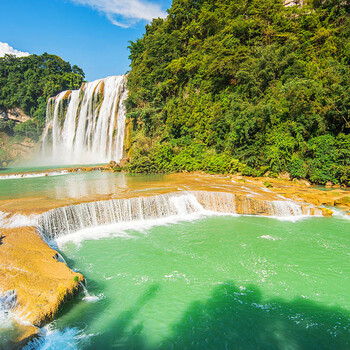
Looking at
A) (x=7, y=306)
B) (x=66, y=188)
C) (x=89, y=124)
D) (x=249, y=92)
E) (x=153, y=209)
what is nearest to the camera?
(x=7, y=306)

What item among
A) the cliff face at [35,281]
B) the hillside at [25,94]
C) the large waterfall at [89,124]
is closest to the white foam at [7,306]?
the cliff face at [35,281]

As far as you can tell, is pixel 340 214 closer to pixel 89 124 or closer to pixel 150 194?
pixel 150 194

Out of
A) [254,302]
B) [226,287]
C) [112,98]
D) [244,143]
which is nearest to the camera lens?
[254,302]

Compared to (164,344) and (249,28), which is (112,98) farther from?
(164,344)

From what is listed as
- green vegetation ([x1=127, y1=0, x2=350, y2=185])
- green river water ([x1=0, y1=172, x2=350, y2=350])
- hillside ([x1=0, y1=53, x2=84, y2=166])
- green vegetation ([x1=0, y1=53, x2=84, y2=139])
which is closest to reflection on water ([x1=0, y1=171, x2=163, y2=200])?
green river water ([x1=0, y1=172, x2=350, y2=350])

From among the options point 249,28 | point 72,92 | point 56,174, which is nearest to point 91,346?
point 56,174

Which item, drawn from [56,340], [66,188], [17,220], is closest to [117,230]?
[17,220]
